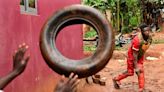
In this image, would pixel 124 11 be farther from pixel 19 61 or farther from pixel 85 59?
pixel 19 61

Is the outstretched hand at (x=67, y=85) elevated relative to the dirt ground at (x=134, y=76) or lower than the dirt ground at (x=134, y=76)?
elevated

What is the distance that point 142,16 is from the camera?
2641 cm

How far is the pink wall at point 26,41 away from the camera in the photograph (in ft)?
14.8

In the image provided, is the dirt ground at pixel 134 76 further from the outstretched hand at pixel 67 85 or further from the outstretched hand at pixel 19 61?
the outstretched hand at pixel 67 85

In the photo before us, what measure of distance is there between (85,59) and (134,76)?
8423mm

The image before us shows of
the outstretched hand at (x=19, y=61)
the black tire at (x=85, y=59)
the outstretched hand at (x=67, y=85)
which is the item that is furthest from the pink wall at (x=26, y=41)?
the outstretched hand at (x=67, y=85)

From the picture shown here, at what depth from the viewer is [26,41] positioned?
5.40 m

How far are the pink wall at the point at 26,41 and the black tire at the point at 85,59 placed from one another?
3.33 feet

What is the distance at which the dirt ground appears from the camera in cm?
973

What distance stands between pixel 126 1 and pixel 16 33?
2084 centimetres

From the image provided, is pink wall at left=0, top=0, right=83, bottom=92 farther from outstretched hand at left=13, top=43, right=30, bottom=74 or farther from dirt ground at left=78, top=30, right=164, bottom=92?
dirt ground at left=78, top=30, right=164, bottom=92

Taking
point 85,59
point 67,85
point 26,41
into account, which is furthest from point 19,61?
point 26,41

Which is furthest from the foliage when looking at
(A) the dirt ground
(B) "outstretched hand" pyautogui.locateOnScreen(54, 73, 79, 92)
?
(B) "outstretched hand" pyautogui.locateOnScreen(54, 73, 79, 92)

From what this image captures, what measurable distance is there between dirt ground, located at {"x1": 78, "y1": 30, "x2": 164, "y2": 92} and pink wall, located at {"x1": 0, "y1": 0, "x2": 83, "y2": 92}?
2208mm
